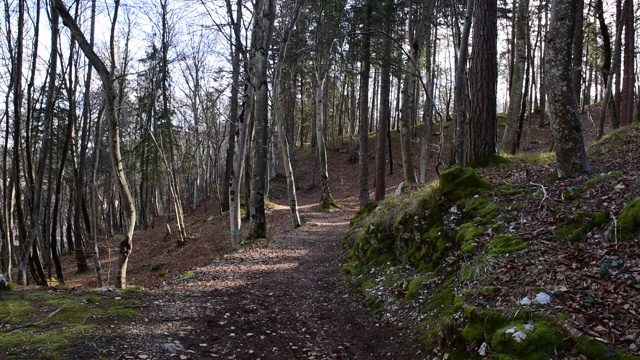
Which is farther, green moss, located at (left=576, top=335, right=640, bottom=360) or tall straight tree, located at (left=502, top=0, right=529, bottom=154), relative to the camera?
tall straight tree, located at (left=502, top=0, right=529, bottom=154)

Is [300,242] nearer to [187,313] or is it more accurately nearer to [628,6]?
[187,313]

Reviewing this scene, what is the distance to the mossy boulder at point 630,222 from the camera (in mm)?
3904

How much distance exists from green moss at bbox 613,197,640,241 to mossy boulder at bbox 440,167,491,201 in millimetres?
2493

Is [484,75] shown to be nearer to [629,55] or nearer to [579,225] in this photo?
[579,225]

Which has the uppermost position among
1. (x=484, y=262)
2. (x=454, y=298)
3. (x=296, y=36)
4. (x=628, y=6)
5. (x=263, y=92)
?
(x=296, y=36)

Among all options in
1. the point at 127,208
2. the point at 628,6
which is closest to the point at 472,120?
the point at 127,208

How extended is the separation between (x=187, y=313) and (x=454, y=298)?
354 centimetres

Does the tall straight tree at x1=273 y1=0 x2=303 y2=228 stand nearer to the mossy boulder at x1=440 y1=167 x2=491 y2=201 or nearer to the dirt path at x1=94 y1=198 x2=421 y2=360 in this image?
the dirt path at x1=94 y1=198 x2=421 y2=360

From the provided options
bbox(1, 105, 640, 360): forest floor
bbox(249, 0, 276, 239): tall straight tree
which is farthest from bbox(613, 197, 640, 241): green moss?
bbox(249, 0, 276, 239): tall straight tree

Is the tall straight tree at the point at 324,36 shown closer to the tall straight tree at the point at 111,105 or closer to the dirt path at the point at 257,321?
the tall straight tree at the point at 111,105

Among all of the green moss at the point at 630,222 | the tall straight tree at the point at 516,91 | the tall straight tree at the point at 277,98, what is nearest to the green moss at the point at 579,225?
the green moss at the point at 630,222

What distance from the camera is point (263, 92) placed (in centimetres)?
1159

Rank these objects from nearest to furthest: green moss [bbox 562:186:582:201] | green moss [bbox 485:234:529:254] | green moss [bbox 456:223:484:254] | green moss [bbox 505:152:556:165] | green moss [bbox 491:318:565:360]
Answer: green moss [bbox 491:318:565:360]
green moss [bbox 485:234:529:254]
green moss [bbox 562:186:582:201]
green moss [bbox 456:223:484:254]
green moss [bbox 505:152:556:165]

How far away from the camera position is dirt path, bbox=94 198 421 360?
4496mm
